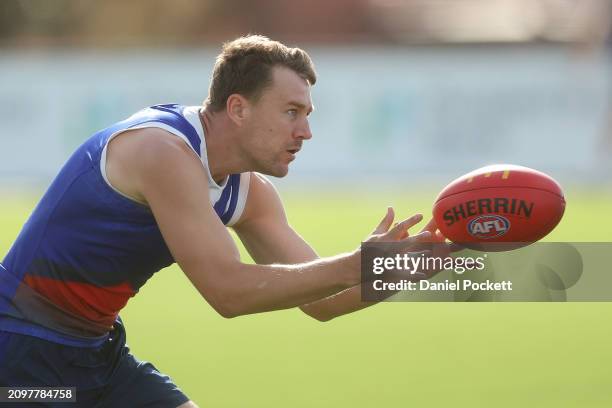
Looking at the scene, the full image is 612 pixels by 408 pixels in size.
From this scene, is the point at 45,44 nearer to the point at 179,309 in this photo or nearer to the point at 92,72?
the point at 92,72

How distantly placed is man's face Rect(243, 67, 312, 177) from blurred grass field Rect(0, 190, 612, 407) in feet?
7.02

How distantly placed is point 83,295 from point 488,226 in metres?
1.64

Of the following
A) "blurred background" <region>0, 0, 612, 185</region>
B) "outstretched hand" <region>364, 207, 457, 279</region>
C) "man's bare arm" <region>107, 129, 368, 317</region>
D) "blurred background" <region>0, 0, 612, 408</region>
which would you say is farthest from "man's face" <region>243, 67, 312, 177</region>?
"blurred background" <region>0, 0, 612, 185</region>

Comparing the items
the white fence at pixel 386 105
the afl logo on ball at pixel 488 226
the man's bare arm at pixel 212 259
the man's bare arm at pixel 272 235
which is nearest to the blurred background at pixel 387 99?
the white fence at pixel 386 105

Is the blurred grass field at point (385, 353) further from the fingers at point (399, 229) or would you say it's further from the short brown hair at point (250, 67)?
the fingers at point (399, 229)

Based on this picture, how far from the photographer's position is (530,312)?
9320 mm

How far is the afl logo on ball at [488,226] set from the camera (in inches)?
181

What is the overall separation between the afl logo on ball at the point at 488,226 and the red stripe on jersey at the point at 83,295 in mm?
1413

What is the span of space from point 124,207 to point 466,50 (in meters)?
13.3

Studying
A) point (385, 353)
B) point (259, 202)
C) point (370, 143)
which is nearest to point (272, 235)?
point (259, 202)

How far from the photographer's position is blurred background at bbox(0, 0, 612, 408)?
7.20 m

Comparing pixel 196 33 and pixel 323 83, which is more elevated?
pixel 196 33

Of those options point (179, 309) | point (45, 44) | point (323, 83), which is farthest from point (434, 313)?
point (45, 44)

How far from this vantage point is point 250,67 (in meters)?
4.66
